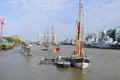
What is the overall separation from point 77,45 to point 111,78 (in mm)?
12844

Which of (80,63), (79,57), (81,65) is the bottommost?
(81,65)

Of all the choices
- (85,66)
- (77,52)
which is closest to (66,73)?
(85,66)

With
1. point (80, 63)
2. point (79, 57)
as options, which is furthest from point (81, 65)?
point (79, 57)

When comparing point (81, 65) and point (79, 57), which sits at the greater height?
point (79, 57)

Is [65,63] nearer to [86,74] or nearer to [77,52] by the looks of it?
[77,52]

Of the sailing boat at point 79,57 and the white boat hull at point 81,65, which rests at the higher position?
the sailing boat at point 79,57

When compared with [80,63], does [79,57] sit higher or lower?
higher

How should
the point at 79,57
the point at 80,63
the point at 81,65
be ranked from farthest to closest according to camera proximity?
the point at 79,57
the point at 80,63
the point at 81,65

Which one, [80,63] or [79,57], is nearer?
[80,63]

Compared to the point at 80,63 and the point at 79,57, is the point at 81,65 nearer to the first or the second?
the point at 80,63

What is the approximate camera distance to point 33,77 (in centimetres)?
3712

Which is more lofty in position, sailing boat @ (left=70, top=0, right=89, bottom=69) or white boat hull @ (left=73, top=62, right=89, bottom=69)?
sailing boat @ (left=70, top=0, right=89, bottom=69)

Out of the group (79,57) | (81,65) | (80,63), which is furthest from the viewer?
(79,57)

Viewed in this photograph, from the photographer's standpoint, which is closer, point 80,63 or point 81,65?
point 81,65
